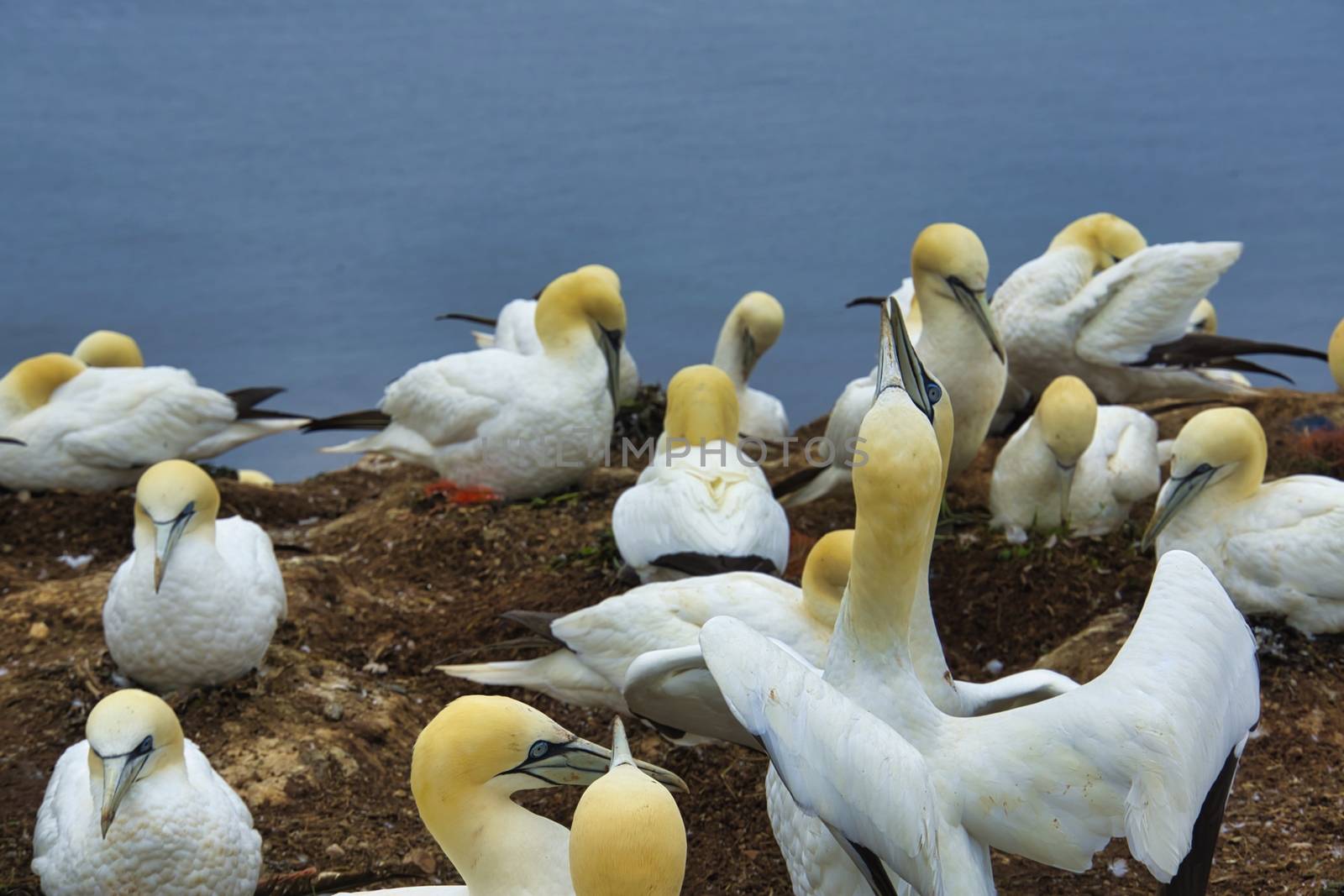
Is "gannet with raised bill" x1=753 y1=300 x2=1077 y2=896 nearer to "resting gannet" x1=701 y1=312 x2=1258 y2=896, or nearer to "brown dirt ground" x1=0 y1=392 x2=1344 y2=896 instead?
"resting gannet" x1=701 y1=312 x2=1258 y2=896

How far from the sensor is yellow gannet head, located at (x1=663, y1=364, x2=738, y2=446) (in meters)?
5.75

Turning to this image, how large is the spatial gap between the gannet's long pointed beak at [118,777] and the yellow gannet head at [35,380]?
12.0 feet

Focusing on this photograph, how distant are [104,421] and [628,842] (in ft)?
16.3

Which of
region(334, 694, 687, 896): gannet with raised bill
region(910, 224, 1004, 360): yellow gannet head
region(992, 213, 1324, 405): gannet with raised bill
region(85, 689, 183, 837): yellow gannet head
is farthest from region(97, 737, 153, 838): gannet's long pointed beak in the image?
region(992, 213, 1324, 405): gannet with raised bill

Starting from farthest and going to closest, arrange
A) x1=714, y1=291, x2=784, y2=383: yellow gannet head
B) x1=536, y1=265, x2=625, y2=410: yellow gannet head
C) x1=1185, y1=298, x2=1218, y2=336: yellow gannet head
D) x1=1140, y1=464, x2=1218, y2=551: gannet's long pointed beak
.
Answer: x1=1185, y1=298, x2=1218, y2=336: yellow gannet head < x1=714, y1=291, x2=784, y2=383: yellow gannet head < x1=536, y1=265, x2=625, y2=410: yellow gannet head < x1=1140, y1=464, x2=1218, y2=551: gannet's long pointed beak

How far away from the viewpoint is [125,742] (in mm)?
3811

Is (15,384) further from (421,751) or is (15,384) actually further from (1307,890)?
(1307,890)

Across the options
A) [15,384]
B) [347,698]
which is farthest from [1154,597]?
[15,384]

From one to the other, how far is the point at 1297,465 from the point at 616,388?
294cm

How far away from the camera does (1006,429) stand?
7711mm

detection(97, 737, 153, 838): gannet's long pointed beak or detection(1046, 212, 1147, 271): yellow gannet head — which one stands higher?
detection(1046, 212, 1147, 271): yellow gannet head

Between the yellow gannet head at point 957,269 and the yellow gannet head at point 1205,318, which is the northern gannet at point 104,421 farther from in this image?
the yellow gannet head at point 1205,318

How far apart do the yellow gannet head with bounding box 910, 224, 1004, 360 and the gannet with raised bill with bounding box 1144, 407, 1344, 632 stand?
1.07 metres

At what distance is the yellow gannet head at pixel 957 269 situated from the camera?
594 cm
